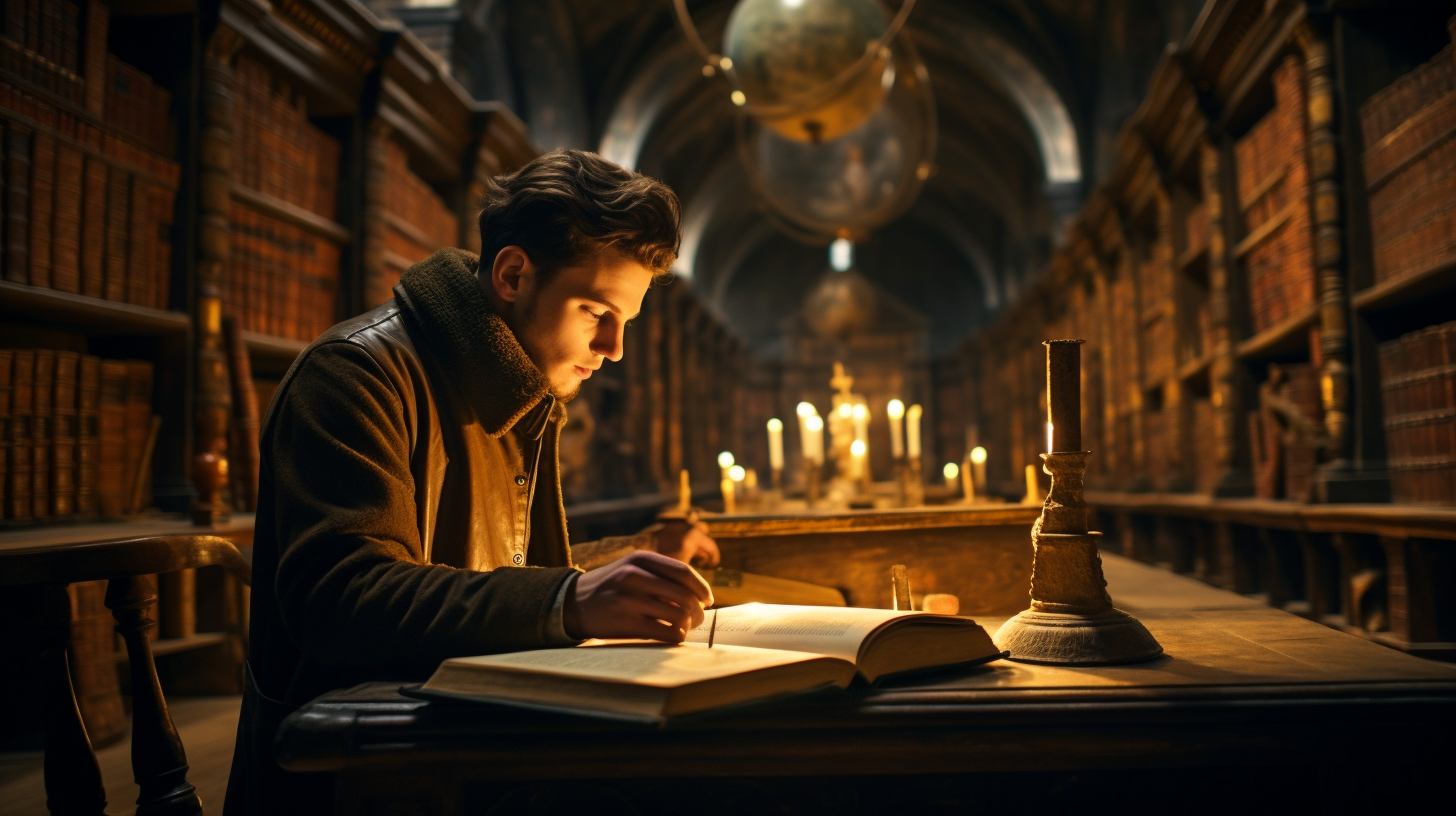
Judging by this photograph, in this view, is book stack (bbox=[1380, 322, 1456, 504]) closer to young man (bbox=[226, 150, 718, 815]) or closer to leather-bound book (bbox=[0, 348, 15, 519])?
young man (bbox=[226, 150, 718, 815])

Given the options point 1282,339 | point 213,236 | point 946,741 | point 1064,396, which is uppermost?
point 213,236

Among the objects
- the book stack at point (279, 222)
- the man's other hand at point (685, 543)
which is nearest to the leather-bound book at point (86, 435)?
the book stack at point (279, 222)

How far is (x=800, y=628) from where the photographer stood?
4.00 feet

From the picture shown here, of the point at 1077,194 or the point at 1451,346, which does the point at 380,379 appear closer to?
the point at 1451,346

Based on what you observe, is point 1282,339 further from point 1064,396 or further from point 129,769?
point 129,769

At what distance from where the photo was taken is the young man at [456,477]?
1133mm

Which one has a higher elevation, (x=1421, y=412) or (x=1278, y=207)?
(x=1278, y=207)

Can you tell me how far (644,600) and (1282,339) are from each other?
15.8ft

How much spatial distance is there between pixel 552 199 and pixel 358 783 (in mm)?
864

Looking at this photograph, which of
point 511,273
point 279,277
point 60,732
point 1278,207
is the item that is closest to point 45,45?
point 279,277

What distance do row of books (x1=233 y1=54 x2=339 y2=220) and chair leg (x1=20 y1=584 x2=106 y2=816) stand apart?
288 cm

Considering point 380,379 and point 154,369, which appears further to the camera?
point 154,369

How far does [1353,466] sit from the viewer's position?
3.93 meters

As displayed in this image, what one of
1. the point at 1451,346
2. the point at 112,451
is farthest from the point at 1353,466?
the point at 112,451
